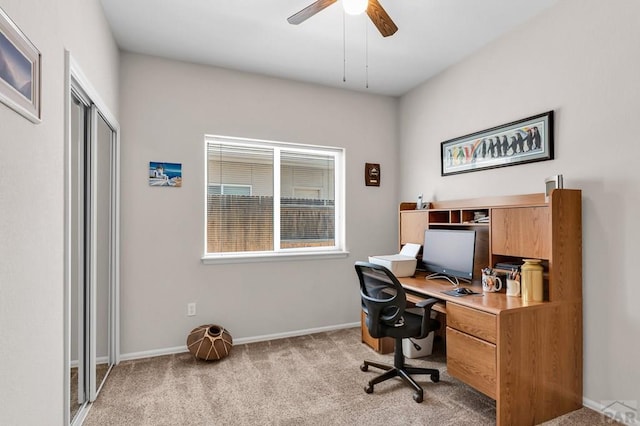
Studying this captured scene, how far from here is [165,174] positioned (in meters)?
3.13

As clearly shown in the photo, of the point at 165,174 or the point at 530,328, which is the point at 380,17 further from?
the point at 165,174

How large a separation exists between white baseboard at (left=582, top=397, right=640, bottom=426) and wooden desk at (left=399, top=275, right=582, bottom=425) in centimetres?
10

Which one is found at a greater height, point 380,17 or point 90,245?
point 380,17

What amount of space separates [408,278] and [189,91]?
8.94 ft

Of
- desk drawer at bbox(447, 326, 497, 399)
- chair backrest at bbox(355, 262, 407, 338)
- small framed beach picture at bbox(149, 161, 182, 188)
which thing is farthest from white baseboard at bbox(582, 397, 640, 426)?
small framed beach picture at bbox(149, 161, 182, 188)

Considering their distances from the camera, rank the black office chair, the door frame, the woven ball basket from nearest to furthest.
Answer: the door frame
the black office chair
the woven ball basket

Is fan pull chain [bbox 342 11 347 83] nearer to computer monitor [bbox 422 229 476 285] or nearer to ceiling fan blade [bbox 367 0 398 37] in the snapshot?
ceiling fan blade [bbox 367 0 398 37]

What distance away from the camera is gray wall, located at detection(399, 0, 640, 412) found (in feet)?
6.62

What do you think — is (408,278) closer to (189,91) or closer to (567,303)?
(567,303)

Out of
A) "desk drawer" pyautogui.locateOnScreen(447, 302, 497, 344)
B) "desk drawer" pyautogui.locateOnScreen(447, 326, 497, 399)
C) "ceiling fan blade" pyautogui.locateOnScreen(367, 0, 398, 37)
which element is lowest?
"desk drawer" pyautogui.locateOnScreen(447, 326, 497, 399)

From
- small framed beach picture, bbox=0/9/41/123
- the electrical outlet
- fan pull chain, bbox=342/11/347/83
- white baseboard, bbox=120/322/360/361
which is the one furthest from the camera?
the electrical outlet

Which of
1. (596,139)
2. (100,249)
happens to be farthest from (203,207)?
(596,139)

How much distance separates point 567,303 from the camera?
217 centimetres

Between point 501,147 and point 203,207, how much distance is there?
275 cm
